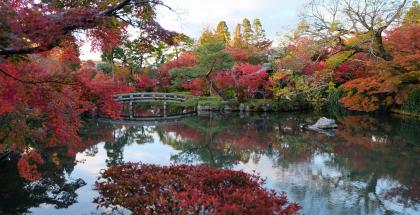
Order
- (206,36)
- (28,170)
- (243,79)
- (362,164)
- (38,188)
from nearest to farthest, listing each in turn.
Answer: (38,188)
(28,170)
(362,164)
(243,79)
(206,36)

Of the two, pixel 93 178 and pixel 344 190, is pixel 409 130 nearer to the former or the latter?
pixel 344 190

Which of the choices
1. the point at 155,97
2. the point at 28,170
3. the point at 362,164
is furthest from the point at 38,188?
the point at 155,97

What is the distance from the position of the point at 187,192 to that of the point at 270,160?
6017 mm

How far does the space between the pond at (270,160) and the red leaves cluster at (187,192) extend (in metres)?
1.10

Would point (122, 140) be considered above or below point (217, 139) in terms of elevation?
below

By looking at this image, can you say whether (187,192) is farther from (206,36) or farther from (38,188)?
(206,36)

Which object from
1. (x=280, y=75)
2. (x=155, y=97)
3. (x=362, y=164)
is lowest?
(x=362, y=164)

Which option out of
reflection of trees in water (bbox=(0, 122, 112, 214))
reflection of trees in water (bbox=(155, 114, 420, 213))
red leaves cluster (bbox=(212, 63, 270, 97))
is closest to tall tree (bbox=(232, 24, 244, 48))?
red leaves cluster (bbox=(212, 63, 270, 97))

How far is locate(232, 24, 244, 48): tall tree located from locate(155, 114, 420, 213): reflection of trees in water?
1593 cm

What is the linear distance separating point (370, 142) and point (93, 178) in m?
8.71

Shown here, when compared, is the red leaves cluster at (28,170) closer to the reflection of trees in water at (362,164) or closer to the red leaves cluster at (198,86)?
the reflection of trees in water at (362,164)

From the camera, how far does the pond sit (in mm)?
6406

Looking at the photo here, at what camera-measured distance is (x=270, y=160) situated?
955cm

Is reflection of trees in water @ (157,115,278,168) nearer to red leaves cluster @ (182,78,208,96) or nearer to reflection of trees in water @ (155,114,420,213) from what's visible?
reflection of trees in water @ (155,114,420,213)
